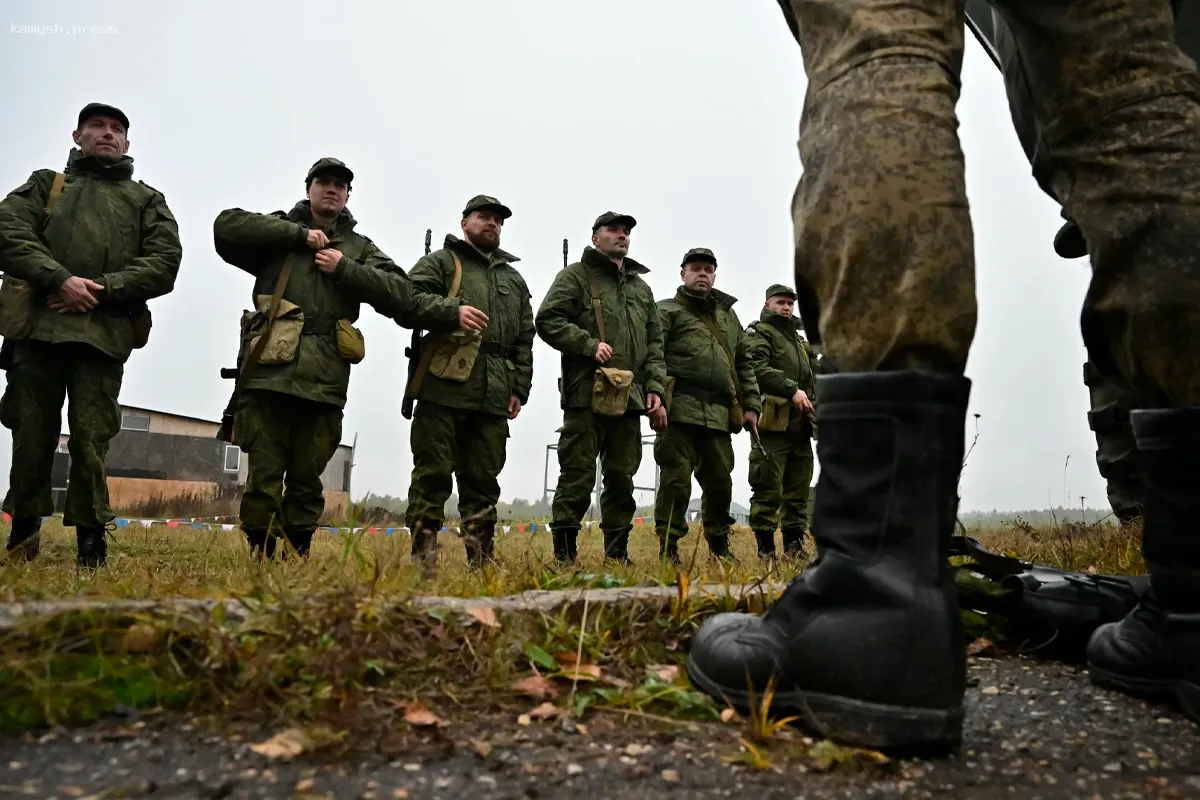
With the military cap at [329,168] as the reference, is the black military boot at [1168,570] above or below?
below

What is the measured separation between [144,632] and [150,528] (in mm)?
9784

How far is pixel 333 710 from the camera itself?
1225 millimetres

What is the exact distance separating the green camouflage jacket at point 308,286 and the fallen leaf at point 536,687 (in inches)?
144

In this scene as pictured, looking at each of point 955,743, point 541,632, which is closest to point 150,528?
point 541,632

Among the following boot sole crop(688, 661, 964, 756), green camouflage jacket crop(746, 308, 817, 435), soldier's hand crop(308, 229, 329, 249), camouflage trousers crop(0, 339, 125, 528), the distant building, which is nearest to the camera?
boot sole crop(688, 661, 964, 756)

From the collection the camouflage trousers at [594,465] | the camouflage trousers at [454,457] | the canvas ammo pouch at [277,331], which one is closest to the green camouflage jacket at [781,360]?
the camouflage trousers at [594,465]

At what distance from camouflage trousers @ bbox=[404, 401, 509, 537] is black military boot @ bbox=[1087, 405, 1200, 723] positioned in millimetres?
4070

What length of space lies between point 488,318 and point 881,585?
4858 millimetres

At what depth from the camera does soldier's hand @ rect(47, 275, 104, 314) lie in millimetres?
4379

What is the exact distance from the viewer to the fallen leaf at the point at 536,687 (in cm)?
139

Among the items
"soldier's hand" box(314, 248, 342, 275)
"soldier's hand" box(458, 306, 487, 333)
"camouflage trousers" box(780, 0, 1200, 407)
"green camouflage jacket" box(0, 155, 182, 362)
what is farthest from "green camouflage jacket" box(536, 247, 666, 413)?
"camouflage trousers" box(780, 0, 1200, 407)

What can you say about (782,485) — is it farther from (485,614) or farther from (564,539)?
(485,614)

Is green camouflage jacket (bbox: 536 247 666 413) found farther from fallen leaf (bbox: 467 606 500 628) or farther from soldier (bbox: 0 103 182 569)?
fallen leaf (bbox: 467 606 500 628)

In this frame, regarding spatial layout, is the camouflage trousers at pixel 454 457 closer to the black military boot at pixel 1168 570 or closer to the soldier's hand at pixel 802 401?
the soldier's hand at pixel 802 401
